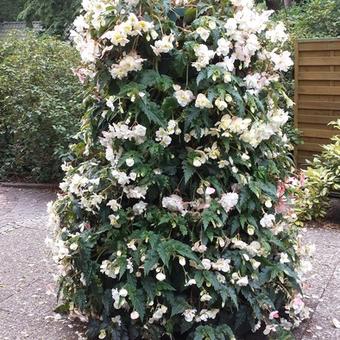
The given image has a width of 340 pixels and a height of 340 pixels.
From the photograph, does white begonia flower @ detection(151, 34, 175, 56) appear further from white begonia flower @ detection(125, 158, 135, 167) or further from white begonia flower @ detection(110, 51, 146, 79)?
white begonia flower @ detection(125, 158, 135, 167)

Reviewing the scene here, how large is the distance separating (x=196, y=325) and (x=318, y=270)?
1.43 metres

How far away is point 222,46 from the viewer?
7.61 ft

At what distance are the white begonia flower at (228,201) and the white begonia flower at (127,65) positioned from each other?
2.41 ft

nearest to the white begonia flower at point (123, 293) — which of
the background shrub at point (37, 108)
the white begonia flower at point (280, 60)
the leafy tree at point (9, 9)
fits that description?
the white begonia flower at point (280, 60)

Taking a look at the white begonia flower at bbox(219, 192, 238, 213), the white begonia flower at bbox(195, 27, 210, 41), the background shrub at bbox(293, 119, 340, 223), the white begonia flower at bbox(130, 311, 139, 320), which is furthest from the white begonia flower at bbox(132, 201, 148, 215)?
the background shrub at bbox(293, 119, 340, 223)

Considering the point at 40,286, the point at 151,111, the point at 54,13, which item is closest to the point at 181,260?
the point at 151,111

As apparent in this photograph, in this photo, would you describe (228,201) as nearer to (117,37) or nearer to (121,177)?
(121,177)

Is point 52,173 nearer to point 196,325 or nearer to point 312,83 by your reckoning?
point 312,83

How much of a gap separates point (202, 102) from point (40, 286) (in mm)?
1840

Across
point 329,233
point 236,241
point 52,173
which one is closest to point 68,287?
point 236,241

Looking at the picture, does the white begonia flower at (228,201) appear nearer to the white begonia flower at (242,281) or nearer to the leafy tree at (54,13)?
the white begonia flower at (242,281)

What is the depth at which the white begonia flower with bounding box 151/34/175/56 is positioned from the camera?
2.28 meters

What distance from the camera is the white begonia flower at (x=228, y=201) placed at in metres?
2.39

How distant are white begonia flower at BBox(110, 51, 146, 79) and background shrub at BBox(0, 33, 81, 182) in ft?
11.0
